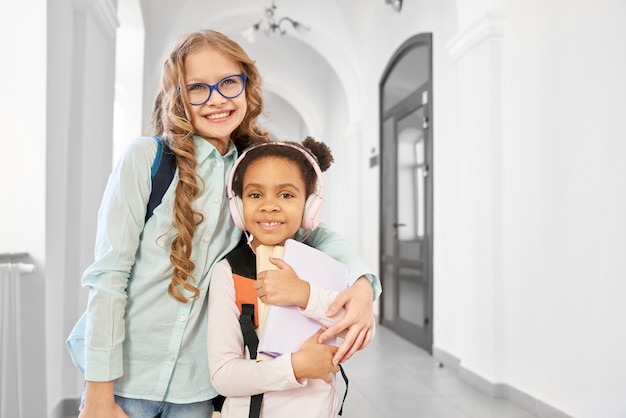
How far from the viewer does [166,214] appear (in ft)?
3.98

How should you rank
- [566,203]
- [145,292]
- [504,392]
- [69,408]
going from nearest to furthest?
[145,292] < [566,203] < [69,408] < [504,392]

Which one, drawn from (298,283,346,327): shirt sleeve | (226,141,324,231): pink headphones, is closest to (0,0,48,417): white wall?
(226,141,324,231): pink headphones

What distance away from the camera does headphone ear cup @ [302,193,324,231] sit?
130 cm

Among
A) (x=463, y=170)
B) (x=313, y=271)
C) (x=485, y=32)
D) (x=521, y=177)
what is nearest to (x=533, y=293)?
(x=521, y=177)

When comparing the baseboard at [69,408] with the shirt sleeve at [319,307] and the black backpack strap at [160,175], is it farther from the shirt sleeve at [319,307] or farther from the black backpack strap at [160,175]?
the shirt sleeve at [319,307]

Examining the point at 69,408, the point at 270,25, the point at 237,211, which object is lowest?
the point at 69,408

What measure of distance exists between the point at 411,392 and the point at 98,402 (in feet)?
9.95

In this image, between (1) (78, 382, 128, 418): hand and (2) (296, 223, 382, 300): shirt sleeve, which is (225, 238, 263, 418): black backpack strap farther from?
(1) (78, 382, 128, 418): hand

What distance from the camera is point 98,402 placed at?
3.63 feet

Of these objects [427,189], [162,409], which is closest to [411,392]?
[427,189]

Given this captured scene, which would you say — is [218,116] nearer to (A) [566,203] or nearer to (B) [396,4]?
(A) [566,203]

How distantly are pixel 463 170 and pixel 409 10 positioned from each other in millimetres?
2447

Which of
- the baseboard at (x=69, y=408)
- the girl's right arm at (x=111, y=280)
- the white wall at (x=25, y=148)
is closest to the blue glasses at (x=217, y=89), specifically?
the girl's right arm at (x=111, y=280)

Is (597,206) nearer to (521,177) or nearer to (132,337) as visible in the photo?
(521,177)
